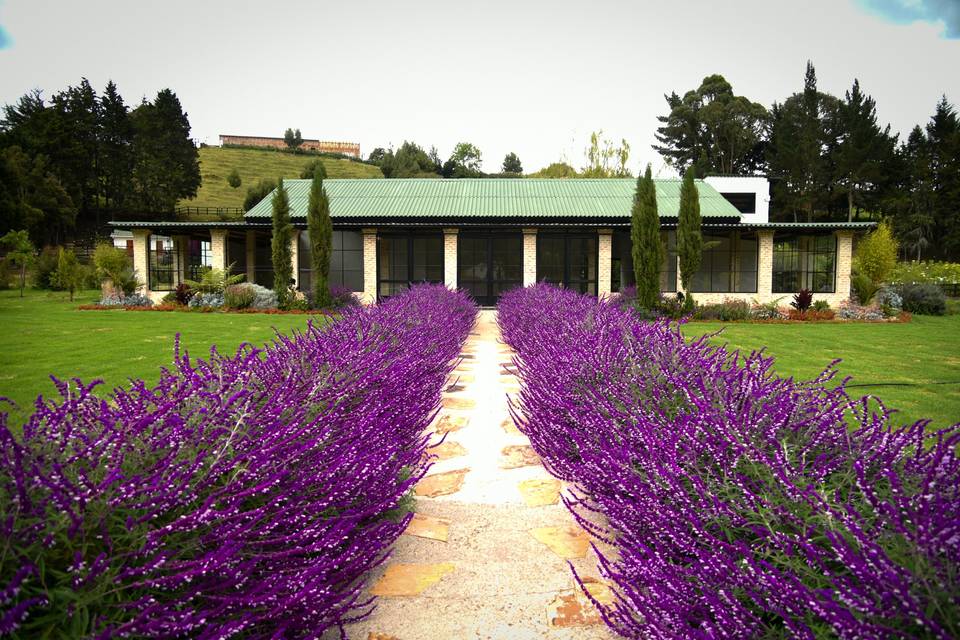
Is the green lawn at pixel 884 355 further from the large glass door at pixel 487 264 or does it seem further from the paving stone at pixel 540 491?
the large glass door at pixel 487 264

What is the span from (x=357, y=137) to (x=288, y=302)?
8866 centimetres

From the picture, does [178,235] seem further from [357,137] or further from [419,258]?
[357,137]

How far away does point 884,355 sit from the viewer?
928cm

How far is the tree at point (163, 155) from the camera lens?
53153 millimetres

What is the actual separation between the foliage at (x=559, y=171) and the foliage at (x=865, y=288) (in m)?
26.7

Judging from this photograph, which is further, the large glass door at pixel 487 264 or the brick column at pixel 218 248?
the large glass door at pixel 487 264

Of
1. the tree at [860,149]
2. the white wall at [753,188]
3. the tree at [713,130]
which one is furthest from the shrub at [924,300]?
the tree at [713,130]

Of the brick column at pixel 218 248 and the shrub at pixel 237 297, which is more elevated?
the brick column at pixel 218 248

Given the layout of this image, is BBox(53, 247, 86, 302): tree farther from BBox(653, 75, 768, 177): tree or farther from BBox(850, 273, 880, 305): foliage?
BBox(653, 75, 768, 177): tree

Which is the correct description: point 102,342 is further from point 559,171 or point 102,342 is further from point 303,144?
point 303,144

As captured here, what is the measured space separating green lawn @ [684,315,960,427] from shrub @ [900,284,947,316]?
Result: 10.1 feet

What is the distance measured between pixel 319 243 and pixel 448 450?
50.5 ft

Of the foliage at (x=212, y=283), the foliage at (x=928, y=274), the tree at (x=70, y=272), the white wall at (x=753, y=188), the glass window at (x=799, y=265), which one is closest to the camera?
the foliage at (x=212, y=283)

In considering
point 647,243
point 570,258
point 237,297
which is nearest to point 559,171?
point 570,258
